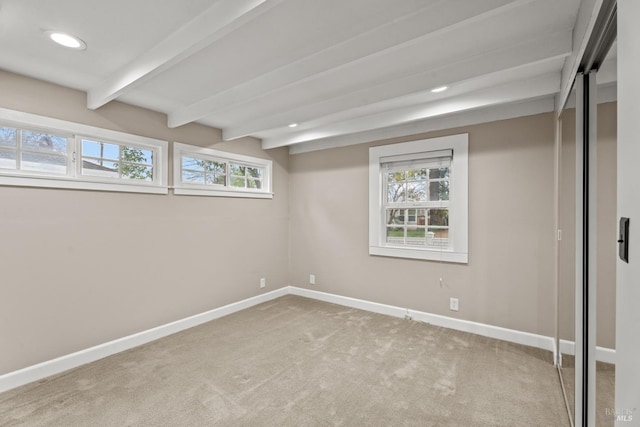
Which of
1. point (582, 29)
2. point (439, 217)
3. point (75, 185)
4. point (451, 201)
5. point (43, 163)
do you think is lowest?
point (439, 217)

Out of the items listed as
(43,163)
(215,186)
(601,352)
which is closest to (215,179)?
(215,186)

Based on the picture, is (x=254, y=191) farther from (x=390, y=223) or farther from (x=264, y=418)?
(x=264, y=418)

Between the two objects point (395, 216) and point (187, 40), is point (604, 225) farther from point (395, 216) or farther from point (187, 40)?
point (395, 216)

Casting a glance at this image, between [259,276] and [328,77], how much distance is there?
2.96 meters

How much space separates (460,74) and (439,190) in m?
1.60

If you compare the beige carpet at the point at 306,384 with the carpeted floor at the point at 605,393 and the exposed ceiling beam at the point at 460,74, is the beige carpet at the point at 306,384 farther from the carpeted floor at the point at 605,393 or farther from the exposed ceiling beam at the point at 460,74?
the exposed ceiling beam at the point at 460,74

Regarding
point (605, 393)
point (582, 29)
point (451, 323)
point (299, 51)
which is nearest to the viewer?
point (605, 393)

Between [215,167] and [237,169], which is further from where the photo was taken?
[237,169]

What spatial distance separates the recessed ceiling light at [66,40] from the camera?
184 centimetres

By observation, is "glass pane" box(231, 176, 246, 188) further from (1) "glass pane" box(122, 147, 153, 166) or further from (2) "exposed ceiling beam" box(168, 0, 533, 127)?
(2) "exposed ceiling beam" box(168, 0, 533, 127)

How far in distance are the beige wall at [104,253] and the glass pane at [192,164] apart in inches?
9.2

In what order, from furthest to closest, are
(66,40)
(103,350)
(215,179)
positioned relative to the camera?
(215,179), (103,350), (66,40)

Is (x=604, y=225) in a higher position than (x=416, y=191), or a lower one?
lower

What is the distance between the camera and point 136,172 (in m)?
3.15
